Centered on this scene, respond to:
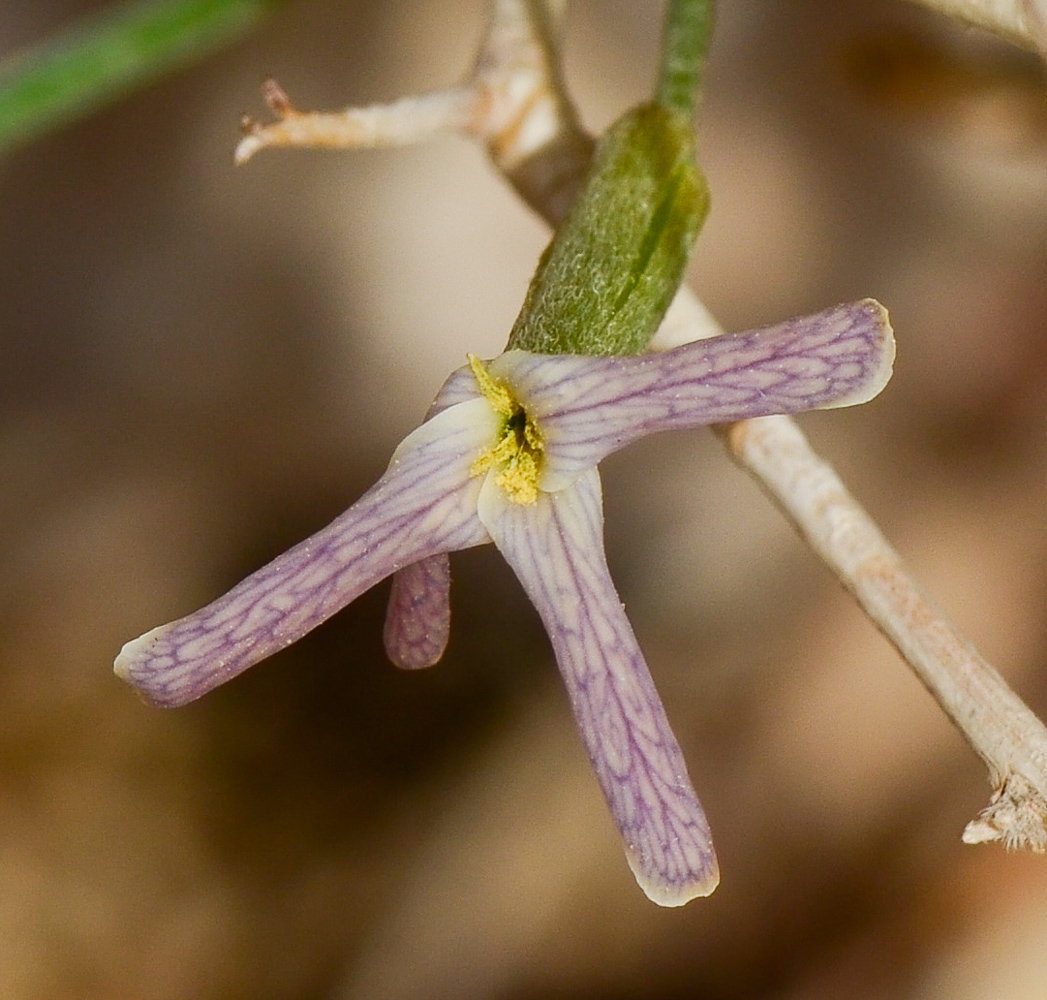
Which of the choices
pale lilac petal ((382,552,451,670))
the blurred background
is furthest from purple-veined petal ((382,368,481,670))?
the blurred background

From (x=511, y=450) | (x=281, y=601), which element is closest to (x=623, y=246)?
(x=511, y=450)

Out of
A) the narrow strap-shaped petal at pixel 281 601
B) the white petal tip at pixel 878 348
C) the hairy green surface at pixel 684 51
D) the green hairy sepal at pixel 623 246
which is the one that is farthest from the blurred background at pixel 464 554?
the narrow strap-shaped petal at pixel 281 601

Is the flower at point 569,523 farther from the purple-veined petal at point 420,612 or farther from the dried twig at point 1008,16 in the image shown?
the dried twig at point 1008,16

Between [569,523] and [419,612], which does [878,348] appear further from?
[419,612]

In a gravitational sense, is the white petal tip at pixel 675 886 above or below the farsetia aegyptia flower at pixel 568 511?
below

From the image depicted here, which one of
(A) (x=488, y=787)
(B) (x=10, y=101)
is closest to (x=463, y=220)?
(A) (x=488, y=787)

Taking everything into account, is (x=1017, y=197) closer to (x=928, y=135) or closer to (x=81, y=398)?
(x=928, y=135)
